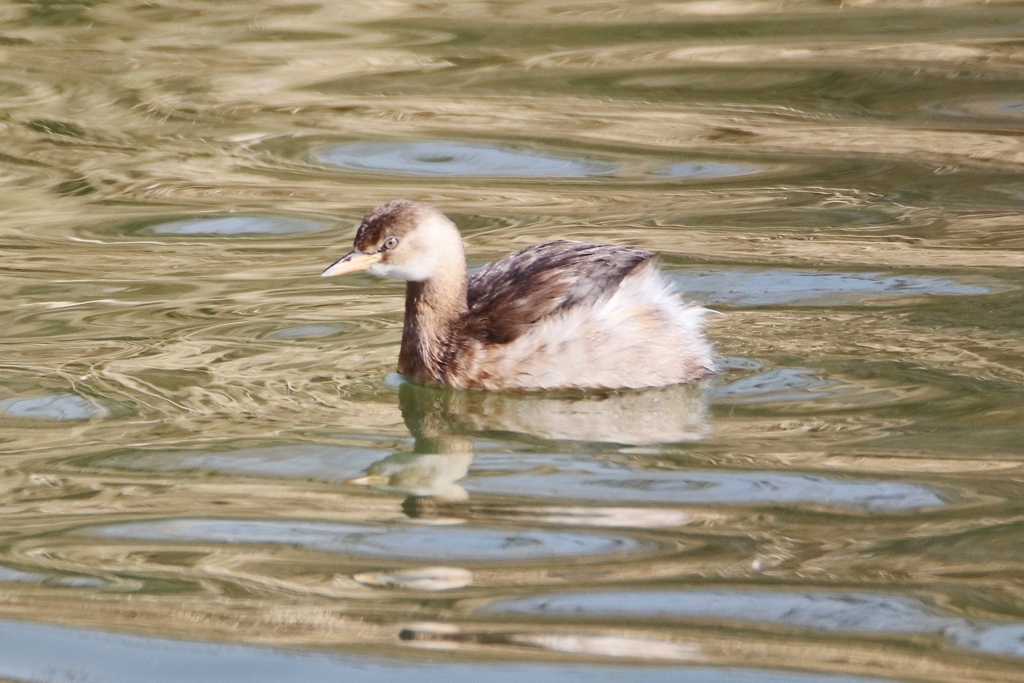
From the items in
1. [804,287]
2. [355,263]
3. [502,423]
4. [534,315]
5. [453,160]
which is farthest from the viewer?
[453,160]

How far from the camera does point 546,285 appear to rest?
6195 millimetres

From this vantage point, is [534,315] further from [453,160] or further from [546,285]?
[453,160]

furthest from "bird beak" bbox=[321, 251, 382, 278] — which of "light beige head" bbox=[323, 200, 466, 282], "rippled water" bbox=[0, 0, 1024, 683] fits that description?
"rippled water" bbox=[0, 0, 1024, 683]

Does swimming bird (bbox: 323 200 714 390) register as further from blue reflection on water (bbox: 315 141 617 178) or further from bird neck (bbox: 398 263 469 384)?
blue reflection on water (bbox: 315 141 617 178)

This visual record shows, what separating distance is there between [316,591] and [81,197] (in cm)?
563

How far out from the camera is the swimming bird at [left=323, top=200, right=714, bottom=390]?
243 inches

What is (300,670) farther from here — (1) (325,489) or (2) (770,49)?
(2) (770,49)

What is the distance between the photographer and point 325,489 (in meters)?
5.14

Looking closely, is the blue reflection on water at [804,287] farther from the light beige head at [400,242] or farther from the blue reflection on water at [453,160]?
the blue reflection on water at [453,160]

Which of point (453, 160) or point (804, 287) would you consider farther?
point (453, 160)

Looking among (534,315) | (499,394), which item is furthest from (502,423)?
(534,315)

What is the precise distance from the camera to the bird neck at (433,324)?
6336mm

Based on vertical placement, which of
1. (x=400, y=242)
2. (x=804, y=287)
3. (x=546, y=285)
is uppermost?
(x=400, y=242)

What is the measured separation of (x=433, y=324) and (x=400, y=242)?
35 cm
